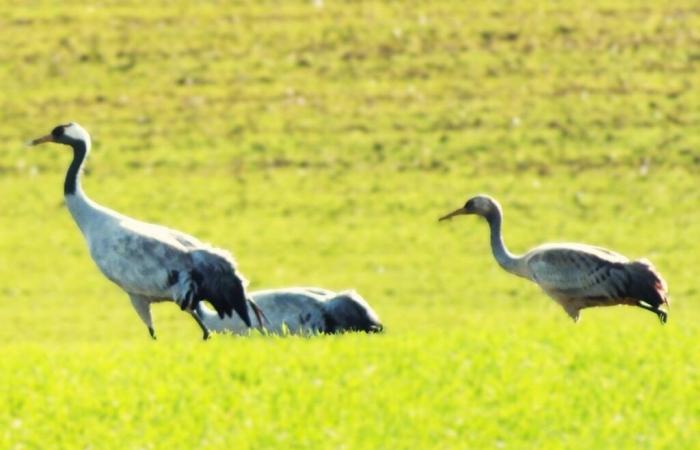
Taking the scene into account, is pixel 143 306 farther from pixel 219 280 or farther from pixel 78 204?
pixel 219 280

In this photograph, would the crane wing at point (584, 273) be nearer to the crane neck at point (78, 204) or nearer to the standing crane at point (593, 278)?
the standing crane at point (593, 278)

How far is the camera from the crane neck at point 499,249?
1869 centimetres

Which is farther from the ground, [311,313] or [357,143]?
[311,313]

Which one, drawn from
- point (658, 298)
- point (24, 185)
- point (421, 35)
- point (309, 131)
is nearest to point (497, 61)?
point (421, 35)

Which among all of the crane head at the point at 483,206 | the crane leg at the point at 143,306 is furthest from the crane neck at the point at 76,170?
the crane head at the point at 483,206

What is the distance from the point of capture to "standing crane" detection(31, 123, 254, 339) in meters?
17.0

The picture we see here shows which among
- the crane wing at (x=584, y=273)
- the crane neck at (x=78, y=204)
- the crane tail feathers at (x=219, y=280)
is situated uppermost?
the crane neck at (x=78, y=204)

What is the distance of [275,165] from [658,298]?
21371 mm

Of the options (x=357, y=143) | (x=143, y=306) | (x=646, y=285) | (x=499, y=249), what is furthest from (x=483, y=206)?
(x=357, y=143)

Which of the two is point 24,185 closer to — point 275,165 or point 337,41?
point 275,165

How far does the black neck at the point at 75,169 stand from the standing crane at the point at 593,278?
3.96 meters

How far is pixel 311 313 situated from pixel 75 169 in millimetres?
2496

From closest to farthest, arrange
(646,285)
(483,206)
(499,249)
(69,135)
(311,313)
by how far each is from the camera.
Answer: (646,285)
(311,313)
(499,249)
(69,135)
(483,206)

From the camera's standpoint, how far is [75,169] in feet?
61.3
